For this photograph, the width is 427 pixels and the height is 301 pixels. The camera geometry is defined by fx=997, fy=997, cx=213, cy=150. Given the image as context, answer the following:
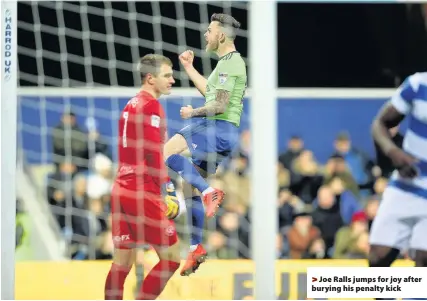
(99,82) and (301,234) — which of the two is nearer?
(99,82)

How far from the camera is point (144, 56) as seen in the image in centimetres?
418

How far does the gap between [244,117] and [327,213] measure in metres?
0.97

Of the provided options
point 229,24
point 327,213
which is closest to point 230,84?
point 229,24

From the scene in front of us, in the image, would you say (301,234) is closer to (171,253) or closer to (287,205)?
(287,205)

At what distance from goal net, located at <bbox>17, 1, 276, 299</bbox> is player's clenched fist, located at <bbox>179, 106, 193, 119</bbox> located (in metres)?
0.03

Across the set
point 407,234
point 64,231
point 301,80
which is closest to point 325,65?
point 301,80

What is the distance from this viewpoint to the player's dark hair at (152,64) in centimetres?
413

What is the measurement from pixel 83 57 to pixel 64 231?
2.77 ft

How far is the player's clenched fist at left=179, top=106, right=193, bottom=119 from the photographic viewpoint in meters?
4.04

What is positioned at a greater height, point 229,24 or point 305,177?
point 229,24

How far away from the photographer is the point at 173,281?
4137 millimetres

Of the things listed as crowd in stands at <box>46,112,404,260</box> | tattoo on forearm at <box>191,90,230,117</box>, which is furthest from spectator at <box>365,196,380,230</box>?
tattoo on forearm at <box>191,90,230,117</box>

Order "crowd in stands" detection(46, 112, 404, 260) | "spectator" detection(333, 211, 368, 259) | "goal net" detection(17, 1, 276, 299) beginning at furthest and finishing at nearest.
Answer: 1. "spectator" detection(333, 211, 368, 259)
2. "crowd in stands" detection(46, 112, 404, 260)
3. "goal net" detection(17, 1, 276, 299)

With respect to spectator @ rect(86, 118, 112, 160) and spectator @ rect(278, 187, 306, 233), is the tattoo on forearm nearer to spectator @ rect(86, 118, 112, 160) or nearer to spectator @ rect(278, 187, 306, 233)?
spectator @ rect(86, 118, 112, 160)
